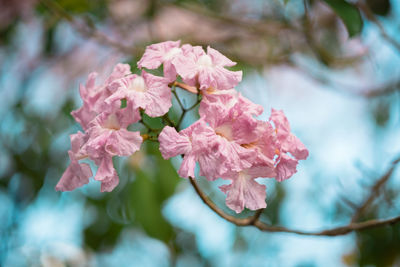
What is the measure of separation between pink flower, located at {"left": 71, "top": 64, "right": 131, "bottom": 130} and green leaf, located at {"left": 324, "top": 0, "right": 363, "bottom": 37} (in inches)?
16.3

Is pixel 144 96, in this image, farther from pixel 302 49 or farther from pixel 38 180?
pixel 302 49

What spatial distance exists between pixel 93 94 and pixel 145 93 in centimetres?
11

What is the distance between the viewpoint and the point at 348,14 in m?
0.75

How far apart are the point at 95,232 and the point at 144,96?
1.07m

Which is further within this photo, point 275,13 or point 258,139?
point 275,13

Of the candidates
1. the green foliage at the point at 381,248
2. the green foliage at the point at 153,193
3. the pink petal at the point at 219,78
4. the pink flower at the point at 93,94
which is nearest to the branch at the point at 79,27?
the green foliage at the point at 153,193

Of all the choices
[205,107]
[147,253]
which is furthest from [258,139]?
[147,253]

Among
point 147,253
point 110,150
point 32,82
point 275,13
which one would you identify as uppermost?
point 110,150

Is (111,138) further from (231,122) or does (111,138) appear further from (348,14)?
(348,14)

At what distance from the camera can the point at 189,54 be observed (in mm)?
557

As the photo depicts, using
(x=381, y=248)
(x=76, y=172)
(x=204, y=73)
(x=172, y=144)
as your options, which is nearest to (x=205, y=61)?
(x=204, y=73)

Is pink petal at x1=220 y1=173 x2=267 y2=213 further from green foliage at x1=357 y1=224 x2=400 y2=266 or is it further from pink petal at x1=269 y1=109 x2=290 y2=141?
green foliage at x1=357 y1=224 x2=400 y2=266

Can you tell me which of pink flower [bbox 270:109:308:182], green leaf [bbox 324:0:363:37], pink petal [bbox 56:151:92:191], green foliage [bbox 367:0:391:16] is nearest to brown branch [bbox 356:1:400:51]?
green foliage [bbox 367:0:391:16]

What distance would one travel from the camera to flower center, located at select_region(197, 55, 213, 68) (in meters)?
0.54
